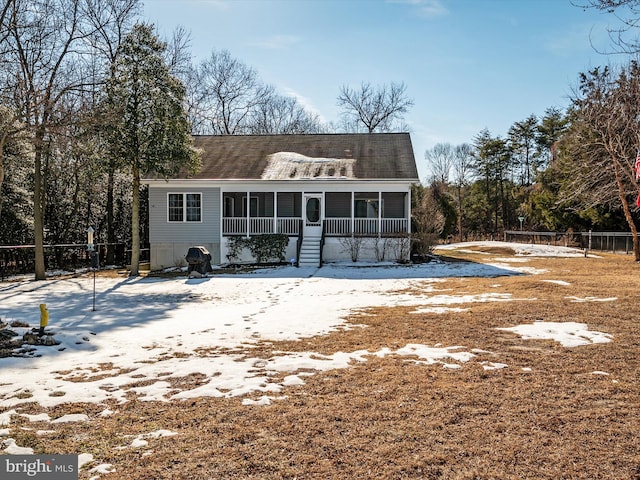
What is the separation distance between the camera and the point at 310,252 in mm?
18266

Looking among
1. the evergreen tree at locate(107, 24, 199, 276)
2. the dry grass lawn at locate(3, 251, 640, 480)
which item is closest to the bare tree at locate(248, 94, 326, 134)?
the evergreen tree at locate(107, 24, 199, 276)

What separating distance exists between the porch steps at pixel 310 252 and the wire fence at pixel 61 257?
28.8 feet

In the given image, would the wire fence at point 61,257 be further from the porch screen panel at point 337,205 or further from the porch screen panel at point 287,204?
the porch screen panel at point 337,205

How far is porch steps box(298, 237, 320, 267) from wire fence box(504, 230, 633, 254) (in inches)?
666

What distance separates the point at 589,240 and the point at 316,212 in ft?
54.0

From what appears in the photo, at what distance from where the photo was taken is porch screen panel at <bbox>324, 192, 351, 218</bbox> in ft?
71.2

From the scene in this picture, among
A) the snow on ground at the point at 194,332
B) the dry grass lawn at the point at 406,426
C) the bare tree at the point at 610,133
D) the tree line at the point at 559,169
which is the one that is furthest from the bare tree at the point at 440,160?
the dry grass lawn at the point at 406,426

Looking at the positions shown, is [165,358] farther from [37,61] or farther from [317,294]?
[37,61]

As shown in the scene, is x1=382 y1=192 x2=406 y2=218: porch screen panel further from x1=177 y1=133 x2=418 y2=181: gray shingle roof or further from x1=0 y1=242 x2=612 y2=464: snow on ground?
x1=0 y1=242 x2=612 y2=464: snow on ground

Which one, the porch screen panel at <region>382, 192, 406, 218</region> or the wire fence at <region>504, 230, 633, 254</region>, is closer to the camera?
the porch screen panel at <region>382, 192, 406, 218</region>

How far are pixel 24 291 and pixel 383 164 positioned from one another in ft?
46.8

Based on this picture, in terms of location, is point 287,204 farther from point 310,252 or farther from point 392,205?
point 392,205

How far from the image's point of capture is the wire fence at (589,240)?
24.5m

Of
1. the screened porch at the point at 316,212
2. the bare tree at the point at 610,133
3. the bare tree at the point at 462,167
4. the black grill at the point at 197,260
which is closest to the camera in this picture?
the black grill at the point at 197,260
